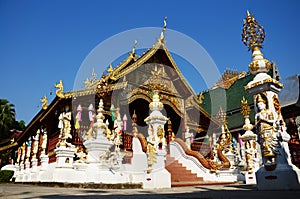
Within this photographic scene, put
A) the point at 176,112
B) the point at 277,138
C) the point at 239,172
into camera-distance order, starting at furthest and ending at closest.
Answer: the point at 176,112
the point at 239,172
the point at 277,138

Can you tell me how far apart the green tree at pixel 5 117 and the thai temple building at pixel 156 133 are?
8.54 m

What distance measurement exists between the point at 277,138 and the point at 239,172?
5787 millimetres

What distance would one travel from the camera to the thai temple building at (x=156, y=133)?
4.25 metres

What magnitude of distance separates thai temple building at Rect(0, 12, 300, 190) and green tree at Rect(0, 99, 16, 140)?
28.0 feet

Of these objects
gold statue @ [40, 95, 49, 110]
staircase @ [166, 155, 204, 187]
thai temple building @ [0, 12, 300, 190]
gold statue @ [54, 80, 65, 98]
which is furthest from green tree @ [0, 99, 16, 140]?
staircase @ [166, 155, 204, 187]

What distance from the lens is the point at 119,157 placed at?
7.06 m

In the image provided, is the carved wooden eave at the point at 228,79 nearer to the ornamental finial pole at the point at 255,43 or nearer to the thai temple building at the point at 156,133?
the thai temple building at the point at 156,133

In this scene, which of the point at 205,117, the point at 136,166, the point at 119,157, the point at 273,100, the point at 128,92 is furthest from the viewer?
the point at 205,117

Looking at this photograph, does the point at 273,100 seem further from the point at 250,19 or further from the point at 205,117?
the point at 205,117

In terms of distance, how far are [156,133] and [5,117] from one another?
25.1 meters

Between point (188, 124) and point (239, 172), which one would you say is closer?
point (239, 172)

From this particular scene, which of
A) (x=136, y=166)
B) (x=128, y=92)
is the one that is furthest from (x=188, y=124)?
(x=136, y=166)

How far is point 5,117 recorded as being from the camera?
86.1ft

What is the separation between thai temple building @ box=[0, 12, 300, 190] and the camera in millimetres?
4250
